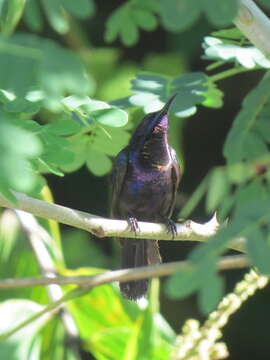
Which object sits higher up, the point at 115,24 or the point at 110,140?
the point at 115,24

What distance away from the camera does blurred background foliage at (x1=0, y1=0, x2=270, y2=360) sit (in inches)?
57.3

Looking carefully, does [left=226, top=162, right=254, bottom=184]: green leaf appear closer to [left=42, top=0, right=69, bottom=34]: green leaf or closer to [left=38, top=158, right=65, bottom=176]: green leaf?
[left=42, top=0, right=69, bottom=34]: green leaf

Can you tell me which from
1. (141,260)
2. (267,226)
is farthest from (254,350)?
(267,226)

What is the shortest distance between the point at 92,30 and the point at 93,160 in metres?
2.70

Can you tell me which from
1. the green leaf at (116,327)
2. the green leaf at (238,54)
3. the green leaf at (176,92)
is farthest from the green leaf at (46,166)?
the green leaf at (116,327)

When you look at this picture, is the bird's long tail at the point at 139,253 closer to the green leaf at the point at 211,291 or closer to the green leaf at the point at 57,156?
the green leaf at the point at 57,156

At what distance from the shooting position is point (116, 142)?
2.89 metres

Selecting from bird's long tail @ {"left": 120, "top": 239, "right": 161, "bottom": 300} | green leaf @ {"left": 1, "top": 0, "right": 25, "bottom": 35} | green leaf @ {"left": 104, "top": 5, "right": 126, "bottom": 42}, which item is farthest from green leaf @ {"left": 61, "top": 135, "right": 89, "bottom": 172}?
bird's long tail @ {"left": 120, "top": 239, "right": 161, "bottom": 300}

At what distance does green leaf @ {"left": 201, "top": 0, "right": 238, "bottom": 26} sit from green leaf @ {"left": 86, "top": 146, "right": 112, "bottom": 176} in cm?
145

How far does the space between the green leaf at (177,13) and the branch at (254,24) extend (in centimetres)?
78

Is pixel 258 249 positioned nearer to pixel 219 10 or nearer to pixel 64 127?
pixel 219 10

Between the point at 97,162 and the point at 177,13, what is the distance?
5.04 feet

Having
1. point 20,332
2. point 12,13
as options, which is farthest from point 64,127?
point 20,332

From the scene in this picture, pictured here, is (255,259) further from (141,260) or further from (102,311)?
(141,260)
